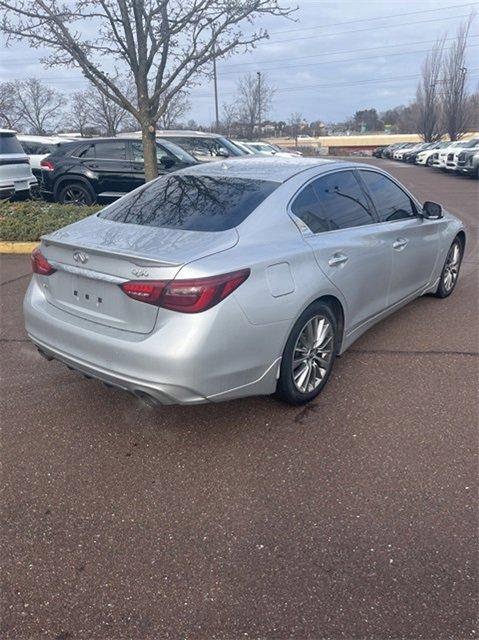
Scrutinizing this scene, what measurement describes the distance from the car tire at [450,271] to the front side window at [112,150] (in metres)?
7.83

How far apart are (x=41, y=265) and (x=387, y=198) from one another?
2.83 meters

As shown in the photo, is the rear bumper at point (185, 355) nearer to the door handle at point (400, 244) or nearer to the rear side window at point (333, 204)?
the rear side window at point (333, 204)

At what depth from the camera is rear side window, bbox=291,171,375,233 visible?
3465mm

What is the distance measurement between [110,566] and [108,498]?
437 mm

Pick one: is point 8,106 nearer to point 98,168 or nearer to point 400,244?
point 98,168

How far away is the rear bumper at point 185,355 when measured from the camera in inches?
103

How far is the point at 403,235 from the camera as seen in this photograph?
435 cm

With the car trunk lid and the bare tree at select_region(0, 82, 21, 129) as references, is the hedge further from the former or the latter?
the bare tree at select_region(0, 82, 21, 129)

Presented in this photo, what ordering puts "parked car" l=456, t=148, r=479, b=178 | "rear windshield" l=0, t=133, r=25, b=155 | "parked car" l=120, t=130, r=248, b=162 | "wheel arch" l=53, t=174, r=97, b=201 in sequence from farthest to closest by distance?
"parked car" l=456, t=148, r=479, b=178
"parked car" l=120, t=130, r=248, b=162
"wheel arch" l=53, t=174, r=97, b=201
"rear windshield" l=0, t=133, r=25, b=155

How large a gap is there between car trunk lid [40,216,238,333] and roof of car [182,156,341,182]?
0.84 metres

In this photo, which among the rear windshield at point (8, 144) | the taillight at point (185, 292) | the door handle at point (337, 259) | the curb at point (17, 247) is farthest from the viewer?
the rear windshield at point (8, 144)

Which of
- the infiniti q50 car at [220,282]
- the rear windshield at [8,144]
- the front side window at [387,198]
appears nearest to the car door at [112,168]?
the rear windshield at [8,144]

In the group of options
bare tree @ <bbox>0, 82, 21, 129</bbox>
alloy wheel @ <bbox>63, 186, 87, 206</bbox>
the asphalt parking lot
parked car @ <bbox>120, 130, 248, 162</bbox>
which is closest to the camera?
the asphalt parking lot

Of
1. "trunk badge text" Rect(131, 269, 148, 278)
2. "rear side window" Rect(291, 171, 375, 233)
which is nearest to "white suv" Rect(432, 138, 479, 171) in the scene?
"rear side window" Rect(291, 171, 375, 233)
